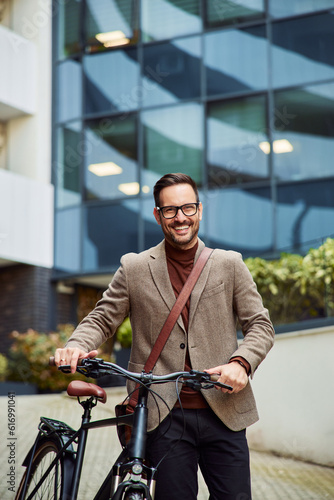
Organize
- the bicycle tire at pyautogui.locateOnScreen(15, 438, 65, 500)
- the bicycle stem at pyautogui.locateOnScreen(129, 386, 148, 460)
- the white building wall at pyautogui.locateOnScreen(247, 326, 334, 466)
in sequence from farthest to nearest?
the white building wall at pyautogui.locateOnScreen(247, 326, 334, 466) → the bicycle tire at pyautogui.locateOnScreen(15, 438, 65, 500) → the bicycle stem at pyautogui.locateOnScreen(129, 386, 148, 460)

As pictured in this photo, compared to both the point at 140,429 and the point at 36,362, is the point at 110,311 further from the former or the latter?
the point at 36,362

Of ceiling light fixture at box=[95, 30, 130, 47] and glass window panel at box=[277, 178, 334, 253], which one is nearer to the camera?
glass window panel at box=[277, 178, 334, 253]

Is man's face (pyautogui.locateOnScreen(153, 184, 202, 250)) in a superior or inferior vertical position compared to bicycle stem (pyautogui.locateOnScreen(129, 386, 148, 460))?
superior

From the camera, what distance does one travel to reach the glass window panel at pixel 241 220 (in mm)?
12883

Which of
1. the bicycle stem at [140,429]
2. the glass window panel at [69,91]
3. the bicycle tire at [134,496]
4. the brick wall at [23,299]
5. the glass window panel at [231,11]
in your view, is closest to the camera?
the bicycle tire at [134,496]

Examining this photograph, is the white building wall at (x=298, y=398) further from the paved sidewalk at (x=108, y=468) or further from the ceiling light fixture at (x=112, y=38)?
the ceiling light fixture at (x=112, y=38)

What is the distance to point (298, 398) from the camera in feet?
25.4

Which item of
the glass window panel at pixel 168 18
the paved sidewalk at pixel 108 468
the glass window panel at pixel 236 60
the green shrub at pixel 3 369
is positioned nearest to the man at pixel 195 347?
the paved sidewalk at pixel 108 468

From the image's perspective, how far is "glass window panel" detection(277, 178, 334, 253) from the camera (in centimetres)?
1237

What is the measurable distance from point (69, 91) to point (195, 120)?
3.08m

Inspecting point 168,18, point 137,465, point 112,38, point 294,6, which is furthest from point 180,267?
point 112,38

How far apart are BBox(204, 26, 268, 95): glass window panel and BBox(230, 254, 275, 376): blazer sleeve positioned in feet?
36.6

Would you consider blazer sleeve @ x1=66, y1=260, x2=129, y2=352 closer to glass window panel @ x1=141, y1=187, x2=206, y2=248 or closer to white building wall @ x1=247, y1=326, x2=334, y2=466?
white building wall @ x1=247, y1=326, x2=334, y2=466

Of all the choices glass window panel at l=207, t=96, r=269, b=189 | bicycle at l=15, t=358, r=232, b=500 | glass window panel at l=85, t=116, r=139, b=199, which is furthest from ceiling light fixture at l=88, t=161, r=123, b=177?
bicycle at l=15, t=358, r=232, b=500
